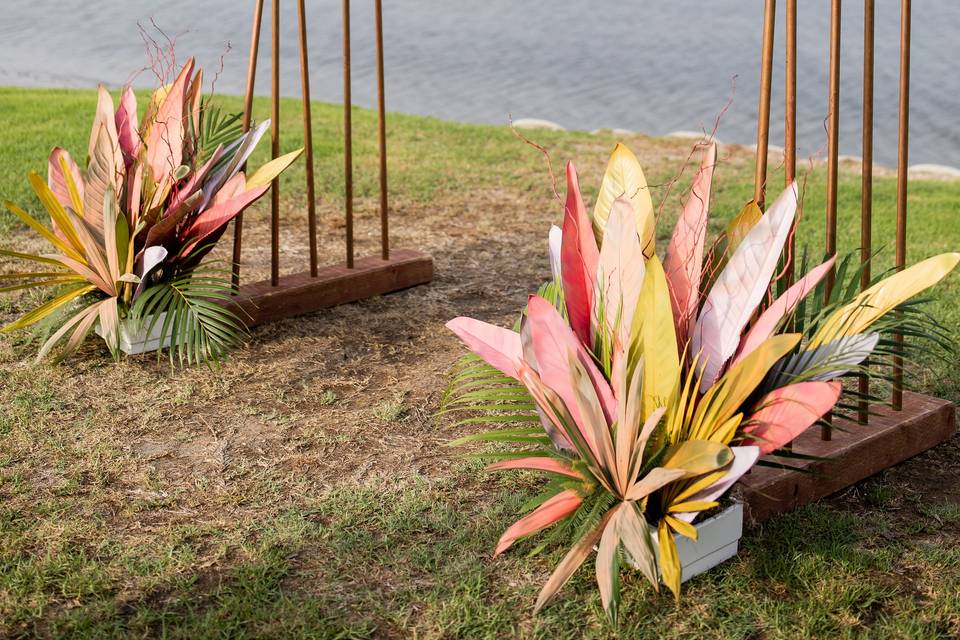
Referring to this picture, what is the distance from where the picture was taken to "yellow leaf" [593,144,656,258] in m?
2.16

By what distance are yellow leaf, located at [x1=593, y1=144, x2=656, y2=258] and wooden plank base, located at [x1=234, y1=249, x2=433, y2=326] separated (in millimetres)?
1453

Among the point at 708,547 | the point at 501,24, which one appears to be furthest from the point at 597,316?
the point at 501,24

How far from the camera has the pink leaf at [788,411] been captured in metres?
1.85

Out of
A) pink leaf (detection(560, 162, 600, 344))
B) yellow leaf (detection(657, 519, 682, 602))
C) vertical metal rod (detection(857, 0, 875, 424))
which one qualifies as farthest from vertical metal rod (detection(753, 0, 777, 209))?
yellow leaf (detection(657, 519, 682, 602))

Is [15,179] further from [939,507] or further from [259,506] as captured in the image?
[939,507]

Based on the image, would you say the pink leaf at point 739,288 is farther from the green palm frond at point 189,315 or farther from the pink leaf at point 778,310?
the green palm frond at point 189,315

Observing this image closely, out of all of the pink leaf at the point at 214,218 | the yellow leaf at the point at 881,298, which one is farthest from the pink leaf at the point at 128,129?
the yellow leaf at the point at 881,298

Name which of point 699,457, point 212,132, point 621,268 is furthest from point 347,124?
point 699,457

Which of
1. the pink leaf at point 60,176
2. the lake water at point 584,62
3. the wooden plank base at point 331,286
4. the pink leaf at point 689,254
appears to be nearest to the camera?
the pink leaf at point 689,254

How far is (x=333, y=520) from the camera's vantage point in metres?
2.29

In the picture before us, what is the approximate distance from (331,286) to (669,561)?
6.93 feet

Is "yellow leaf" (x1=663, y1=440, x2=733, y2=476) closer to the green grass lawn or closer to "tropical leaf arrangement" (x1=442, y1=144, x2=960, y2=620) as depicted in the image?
"tropical leaf arrangement" (x1=442, y1=144, x2=960, y2=620)

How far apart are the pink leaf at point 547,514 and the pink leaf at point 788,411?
0.36 meters

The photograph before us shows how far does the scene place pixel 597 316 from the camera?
2094 mm
